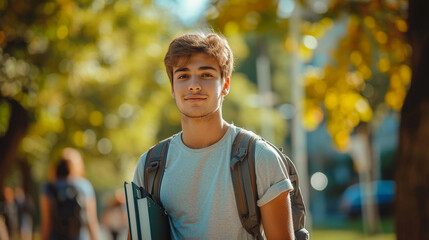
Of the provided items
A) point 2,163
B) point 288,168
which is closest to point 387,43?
point 288,168

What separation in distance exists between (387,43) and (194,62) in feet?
18.3

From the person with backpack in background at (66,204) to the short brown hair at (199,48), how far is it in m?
4.30

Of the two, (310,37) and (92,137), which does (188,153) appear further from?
(92,137)

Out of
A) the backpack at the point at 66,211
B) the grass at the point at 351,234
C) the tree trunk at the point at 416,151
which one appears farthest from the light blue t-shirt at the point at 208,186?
the grass at the point at 351,234

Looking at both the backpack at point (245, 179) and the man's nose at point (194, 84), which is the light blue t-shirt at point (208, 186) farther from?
the man's nose at point (194, 84)

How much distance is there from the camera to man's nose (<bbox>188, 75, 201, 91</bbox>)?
9.93ft

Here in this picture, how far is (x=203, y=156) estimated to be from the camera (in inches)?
119

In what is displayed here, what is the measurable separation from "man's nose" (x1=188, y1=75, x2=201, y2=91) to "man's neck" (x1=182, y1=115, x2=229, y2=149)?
13 centimetres

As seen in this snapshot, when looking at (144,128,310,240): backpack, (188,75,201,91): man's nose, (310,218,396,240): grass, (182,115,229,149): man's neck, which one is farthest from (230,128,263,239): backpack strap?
(310,218,396,240): grass

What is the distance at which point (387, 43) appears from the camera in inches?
324

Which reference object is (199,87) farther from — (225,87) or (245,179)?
(245,179)

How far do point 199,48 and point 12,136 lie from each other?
11.5 m

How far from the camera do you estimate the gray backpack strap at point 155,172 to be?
10.2ft

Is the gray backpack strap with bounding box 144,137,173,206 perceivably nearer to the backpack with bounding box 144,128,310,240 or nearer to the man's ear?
the backpack with bounding box 144,128,310,240
